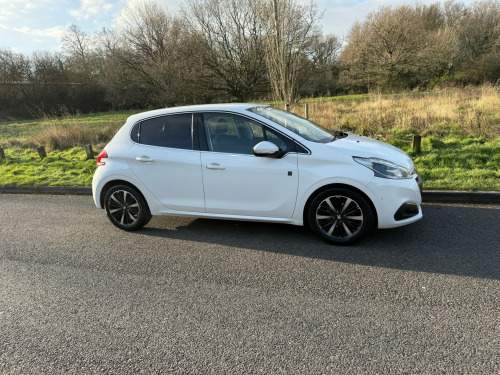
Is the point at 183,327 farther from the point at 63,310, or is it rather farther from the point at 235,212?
the point at 235,212

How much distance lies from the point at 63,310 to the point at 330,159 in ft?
10.4

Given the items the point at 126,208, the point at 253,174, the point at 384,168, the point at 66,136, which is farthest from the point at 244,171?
the point at 66,136

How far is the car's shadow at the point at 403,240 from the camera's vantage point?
3.58m

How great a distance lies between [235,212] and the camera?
14.5ft

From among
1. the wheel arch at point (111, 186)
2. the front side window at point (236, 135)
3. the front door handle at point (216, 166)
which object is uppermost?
the front side window at point (236, 135)

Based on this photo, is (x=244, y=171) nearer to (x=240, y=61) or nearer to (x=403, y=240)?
(x=403, y=240)

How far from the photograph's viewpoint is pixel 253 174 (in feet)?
13.7

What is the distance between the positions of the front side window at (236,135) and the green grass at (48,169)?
4.71m

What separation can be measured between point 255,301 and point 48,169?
8900mm

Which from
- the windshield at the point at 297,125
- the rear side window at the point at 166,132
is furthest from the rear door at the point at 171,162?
the windshield at the point at 297,125

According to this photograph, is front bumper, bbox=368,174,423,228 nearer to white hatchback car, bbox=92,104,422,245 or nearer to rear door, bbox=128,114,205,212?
white hatchback car, bbox=92,104,422,245

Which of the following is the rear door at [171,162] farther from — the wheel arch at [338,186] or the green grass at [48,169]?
the green grass at [48,169]

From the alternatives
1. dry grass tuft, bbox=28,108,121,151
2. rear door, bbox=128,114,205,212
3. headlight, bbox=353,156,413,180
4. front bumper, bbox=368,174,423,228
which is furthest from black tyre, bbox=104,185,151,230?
dry grass tuft, bbox=28,108,121,151

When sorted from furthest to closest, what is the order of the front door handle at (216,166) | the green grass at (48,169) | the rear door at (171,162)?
1. the green grass at (48,169)
2. the rear door at (171,162)
3. the front door handle at (216,166)
